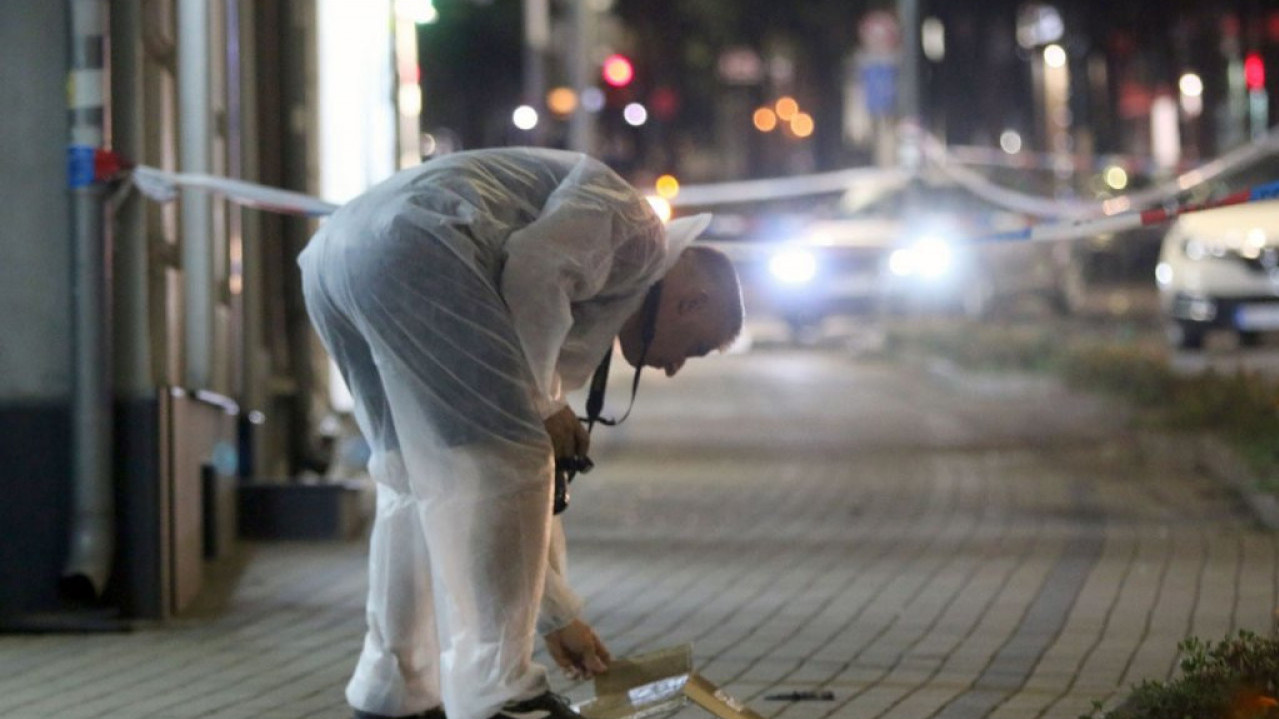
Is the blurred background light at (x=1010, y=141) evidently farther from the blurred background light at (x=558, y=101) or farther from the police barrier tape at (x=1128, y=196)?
the blurred background light at (x=558, y=101)

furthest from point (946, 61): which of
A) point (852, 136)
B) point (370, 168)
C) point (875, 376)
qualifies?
point (370, 168)

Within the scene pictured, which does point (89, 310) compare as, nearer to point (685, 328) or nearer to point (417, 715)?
point (417, 715)

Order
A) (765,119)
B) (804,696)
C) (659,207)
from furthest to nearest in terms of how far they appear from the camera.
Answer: (765,119) → (659,207) → (804,696)

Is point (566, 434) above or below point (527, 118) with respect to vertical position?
below

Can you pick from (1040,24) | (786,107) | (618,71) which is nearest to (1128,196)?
(618,71)

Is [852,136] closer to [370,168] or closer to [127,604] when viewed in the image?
[370,168]

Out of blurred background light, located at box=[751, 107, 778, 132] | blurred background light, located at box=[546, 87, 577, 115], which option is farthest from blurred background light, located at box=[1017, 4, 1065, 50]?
blurred background light, located at box=[751, 107, 778, 132]

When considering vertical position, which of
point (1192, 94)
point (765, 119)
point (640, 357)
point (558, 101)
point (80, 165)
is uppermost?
point (1192, 94)

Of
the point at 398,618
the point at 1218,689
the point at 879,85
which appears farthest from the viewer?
the point at 879,85

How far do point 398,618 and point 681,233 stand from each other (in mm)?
1125

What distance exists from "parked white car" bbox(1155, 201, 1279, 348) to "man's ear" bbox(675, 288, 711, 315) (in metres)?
17.2

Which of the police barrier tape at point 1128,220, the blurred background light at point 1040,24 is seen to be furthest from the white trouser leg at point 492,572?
the blurred background light at point 1040,24

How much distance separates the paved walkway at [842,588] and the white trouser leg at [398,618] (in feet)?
2.64

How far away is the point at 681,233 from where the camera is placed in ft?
17.9
